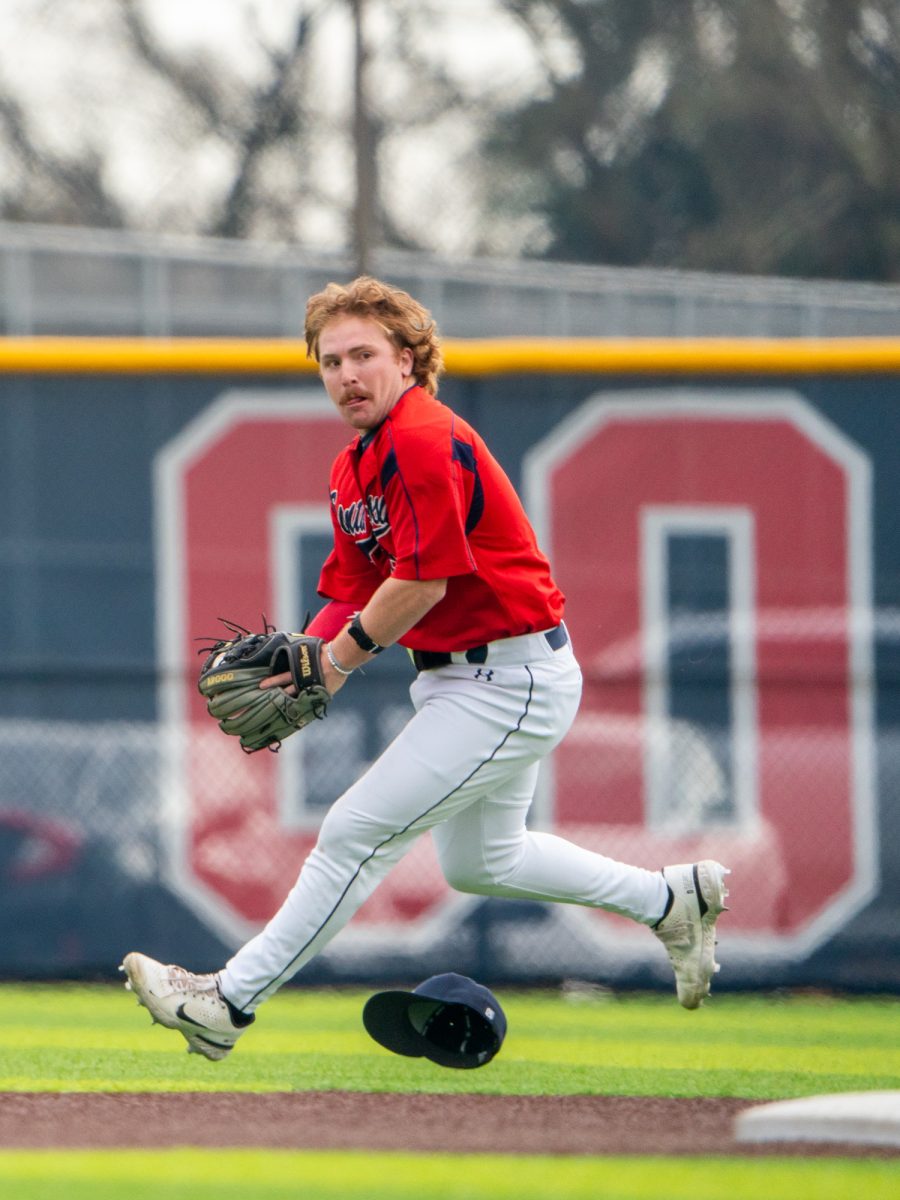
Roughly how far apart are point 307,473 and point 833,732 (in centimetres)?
216

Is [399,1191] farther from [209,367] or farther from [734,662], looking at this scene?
[209,367]

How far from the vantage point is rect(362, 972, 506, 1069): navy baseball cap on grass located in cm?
447

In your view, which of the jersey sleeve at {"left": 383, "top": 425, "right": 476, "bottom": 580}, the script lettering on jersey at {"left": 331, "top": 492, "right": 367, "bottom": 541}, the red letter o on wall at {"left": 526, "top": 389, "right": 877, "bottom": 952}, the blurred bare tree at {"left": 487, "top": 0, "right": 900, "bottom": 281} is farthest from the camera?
the blurred bare tree at {"left": 487, "top": 0, "right": 900, "bottom": 281}

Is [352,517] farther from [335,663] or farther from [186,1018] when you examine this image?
[186,1018]

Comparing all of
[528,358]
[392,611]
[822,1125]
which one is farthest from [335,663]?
[528,358]

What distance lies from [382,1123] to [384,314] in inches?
69.2

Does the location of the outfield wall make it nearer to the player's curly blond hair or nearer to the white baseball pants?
the white baseball pants

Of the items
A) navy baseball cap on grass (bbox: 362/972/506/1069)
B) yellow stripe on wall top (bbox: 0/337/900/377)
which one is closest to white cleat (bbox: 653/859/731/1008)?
navy baseball cap on grass (bbox: 362/972/506/1069)

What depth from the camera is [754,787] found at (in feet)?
21.7

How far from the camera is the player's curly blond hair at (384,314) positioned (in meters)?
4.09

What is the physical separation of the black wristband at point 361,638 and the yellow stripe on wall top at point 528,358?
266cm

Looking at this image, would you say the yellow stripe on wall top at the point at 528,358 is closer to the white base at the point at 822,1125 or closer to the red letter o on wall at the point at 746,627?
the red letter o on wall at the point at 746,627

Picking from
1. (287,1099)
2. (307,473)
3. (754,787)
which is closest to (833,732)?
(754,787)

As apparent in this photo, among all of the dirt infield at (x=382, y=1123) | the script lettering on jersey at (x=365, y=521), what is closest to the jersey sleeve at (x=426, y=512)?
the script lettering on jersey at (x=365, y=521)
